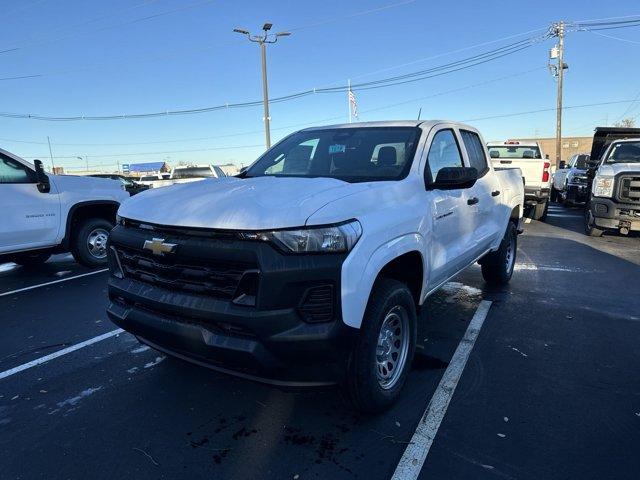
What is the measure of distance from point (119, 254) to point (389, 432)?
6.83 ft

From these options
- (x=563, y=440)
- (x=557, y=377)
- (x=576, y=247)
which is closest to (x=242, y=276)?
(x=563, y=440)

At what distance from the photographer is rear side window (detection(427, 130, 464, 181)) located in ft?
12.1

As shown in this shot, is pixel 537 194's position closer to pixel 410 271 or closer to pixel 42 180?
pixel 410 271

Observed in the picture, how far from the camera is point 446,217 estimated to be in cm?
366

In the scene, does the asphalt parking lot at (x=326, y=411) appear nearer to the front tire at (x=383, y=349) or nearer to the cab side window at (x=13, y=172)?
the front tire at (x=383, y=349)

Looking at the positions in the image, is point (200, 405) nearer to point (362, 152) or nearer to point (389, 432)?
point (389, 432)

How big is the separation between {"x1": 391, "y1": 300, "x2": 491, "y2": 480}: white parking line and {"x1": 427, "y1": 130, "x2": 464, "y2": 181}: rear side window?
1.49 m

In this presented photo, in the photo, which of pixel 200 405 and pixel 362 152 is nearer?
pixel 200 405

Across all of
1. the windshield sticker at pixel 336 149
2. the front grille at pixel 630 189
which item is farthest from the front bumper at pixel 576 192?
the windshield sticker at pixel 336 149

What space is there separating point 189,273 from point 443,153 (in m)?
2.50

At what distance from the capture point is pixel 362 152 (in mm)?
3783

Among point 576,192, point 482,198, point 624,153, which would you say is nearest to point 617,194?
point 624,153

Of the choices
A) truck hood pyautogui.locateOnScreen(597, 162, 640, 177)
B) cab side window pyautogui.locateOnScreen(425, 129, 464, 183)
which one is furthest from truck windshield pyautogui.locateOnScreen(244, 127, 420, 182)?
truck hood pyautogui.locateOnScreen(597, 162, 640, 177)

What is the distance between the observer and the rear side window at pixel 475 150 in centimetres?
464
